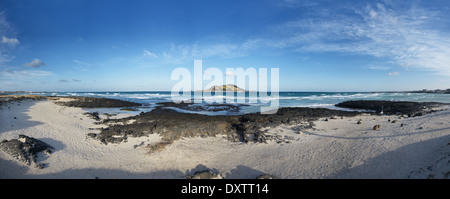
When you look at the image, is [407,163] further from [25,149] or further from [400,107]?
[400,107]

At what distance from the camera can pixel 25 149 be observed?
7.27 m

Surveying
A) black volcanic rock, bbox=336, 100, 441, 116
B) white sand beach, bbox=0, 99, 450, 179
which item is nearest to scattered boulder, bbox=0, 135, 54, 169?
→ white sand beach, bbox=0, 99, 450, 179

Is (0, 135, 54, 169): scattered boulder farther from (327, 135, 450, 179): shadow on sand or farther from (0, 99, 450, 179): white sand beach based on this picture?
(327, 135, 450, 179): shadow on sand

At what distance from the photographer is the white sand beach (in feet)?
20.0

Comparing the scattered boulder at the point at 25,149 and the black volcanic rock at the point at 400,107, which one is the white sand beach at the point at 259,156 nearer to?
the scattered boulder at the point at 25,149

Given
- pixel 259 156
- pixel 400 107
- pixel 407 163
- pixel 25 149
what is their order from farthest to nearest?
pixel 400 107
pixel 259 156
pixel 25 149
pixel 407 163

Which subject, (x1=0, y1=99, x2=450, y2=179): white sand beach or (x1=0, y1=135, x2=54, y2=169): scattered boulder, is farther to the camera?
(x1=0, y1=135, x2=54, y2=169): scattered boulder

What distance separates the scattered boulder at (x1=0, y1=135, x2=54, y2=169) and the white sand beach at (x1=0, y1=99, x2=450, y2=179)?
0.68ft

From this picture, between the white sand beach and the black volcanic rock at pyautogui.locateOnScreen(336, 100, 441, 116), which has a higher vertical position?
the black volcanic rock at pyautogui.locateOnScreen(336, 100, 441, 116)

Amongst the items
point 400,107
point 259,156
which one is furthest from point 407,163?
point 400,107

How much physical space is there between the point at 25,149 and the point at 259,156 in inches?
392
